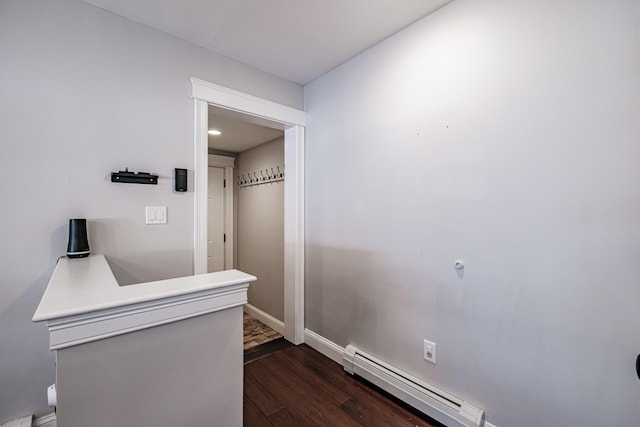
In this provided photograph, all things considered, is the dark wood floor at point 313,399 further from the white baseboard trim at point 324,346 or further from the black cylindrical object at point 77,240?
the black cylindrical object at point 77,240

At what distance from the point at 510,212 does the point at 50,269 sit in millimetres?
2537

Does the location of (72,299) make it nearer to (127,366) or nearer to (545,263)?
(127,366)

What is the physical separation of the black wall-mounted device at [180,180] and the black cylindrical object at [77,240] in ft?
1.84

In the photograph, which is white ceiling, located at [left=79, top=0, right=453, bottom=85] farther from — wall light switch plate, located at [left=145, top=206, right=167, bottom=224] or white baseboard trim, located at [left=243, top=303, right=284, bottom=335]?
white baseboard trim, located at [left=243, top=303, right=284, bottom=335]

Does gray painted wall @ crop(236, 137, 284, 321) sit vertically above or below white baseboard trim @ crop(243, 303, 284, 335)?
above

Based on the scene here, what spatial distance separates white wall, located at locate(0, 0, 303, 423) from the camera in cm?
142

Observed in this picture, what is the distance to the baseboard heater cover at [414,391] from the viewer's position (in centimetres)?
152

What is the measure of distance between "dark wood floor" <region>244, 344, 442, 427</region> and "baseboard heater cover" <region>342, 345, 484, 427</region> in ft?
0.19

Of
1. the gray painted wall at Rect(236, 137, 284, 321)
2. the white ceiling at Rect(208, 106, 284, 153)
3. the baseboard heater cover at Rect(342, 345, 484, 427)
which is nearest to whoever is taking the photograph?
the baseboard heater cover at Rect(342, 345, 484, 427)

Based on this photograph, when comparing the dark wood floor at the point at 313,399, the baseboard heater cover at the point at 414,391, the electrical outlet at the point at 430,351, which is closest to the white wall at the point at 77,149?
the dark wood floor at the point at 313,399

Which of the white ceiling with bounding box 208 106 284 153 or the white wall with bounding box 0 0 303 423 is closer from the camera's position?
the white wall with bounding box 0 0 303 423

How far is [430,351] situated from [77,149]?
250 cm

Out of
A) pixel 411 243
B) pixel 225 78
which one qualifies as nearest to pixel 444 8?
pixel 411 243

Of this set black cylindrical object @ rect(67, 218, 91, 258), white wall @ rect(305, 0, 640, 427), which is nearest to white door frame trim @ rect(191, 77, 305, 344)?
white wall @ rect(305, 0, 640, 427)
